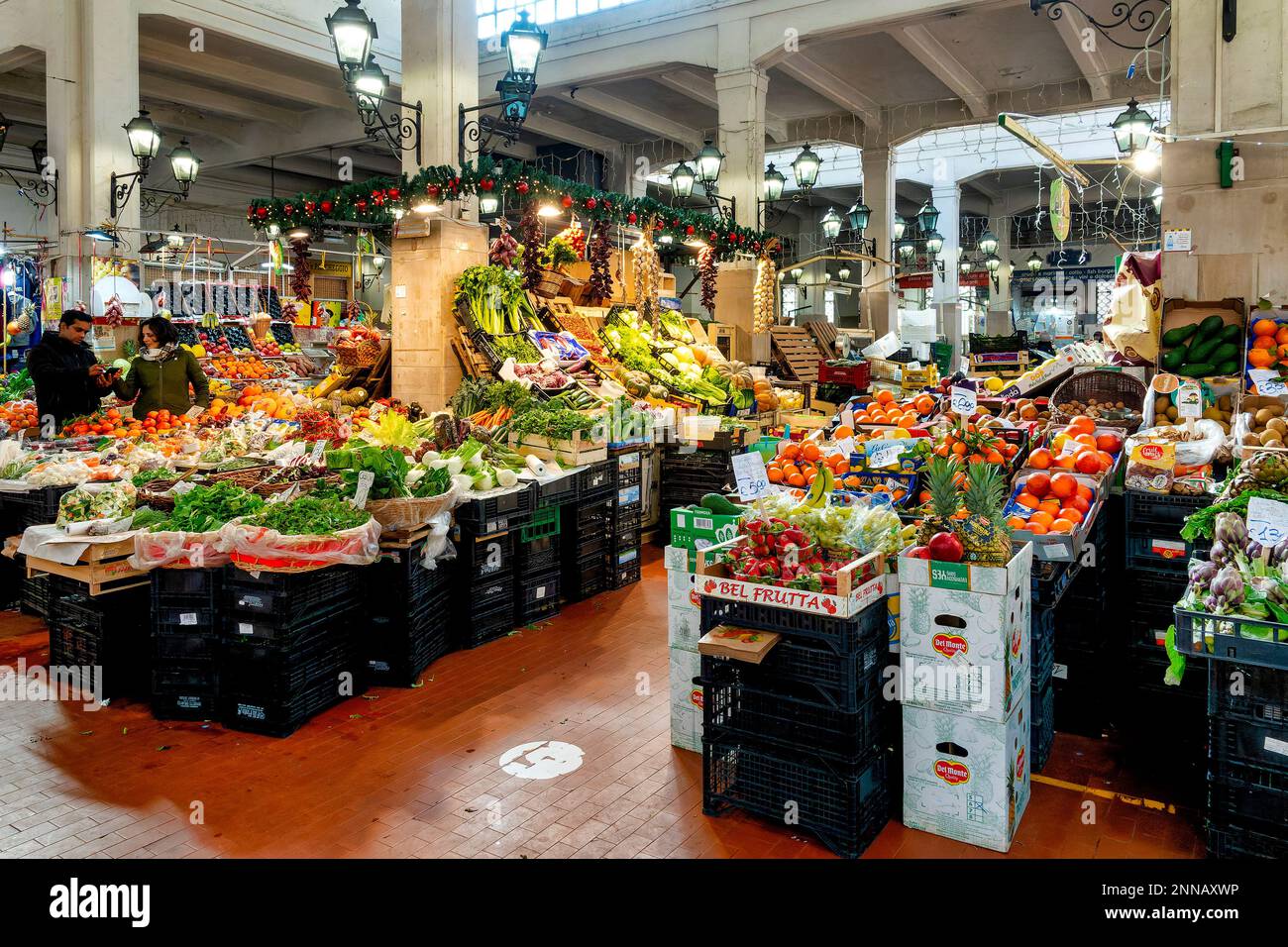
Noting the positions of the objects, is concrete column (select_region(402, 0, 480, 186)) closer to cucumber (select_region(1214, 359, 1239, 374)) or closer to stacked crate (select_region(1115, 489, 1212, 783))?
cucumber (select_region(1214, 359, 1239, 374))

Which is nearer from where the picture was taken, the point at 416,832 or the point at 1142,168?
the point at 416,832

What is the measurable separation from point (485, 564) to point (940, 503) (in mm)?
3253

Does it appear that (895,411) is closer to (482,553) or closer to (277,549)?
(482,553)

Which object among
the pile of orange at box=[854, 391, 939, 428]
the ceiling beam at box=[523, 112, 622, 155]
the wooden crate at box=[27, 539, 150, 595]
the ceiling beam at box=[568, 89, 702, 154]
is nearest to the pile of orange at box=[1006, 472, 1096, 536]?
the pile of orange at box=[854, 391, 939, 428]

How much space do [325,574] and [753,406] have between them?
7.00 meters

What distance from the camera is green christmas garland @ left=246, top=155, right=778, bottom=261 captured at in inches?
342

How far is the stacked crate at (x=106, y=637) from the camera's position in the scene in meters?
4.94

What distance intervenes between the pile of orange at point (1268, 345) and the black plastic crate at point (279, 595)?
20.4 ft

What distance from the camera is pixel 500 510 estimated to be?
586 cm

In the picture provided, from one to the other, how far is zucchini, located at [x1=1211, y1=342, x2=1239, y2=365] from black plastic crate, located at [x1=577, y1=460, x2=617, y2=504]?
458 cm

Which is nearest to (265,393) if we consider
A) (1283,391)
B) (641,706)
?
(641,706)

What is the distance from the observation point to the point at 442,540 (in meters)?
5.37

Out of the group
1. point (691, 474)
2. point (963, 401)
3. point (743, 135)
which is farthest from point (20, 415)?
point (743, 135)

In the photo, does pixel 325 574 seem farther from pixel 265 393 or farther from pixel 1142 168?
pixel 1142 168
